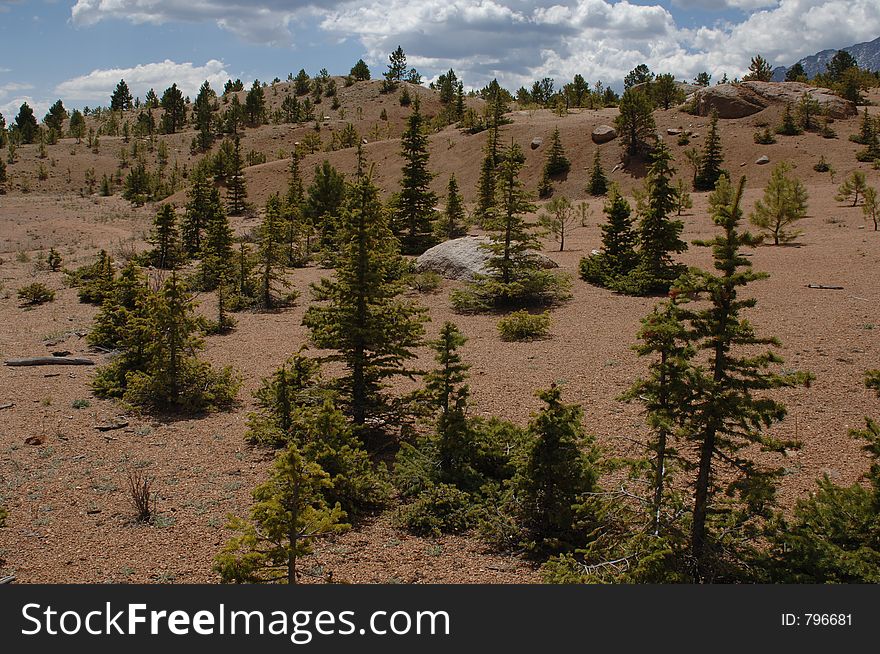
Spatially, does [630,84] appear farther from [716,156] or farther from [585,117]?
[716,156]

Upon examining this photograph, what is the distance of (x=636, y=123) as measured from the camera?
51.1 meters

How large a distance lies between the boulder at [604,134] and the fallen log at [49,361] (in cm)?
4538

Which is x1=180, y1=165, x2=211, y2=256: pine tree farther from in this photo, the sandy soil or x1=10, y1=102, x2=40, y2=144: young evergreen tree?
x1=10, y1=102, x2=40, y2=144: young evergreen tree

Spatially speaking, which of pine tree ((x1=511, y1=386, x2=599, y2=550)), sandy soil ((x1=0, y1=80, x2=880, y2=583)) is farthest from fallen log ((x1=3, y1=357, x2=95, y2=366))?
pine tree ((x1=511, y1=386, x2=599, y2=550))

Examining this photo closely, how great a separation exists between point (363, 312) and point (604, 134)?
154 feet

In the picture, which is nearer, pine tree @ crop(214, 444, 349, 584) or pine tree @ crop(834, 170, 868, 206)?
pine tree @ crop(214, 444, 349, 584)

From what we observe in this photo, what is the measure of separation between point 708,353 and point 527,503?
7.33 metres

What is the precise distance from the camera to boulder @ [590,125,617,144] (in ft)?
175

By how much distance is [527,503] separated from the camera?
8.19 meters

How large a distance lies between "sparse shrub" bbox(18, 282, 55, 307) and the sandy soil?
22.1 inches

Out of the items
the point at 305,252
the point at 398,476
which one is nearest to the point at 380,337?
the point at 398,476

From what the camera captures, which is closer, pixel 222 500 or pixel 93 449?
pixel 222 500

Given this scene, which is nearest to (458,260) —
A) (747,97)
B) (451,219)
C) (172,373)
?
(451,219)

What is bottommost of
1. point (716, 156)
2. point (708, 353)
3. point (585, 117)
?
point (708, 353)
